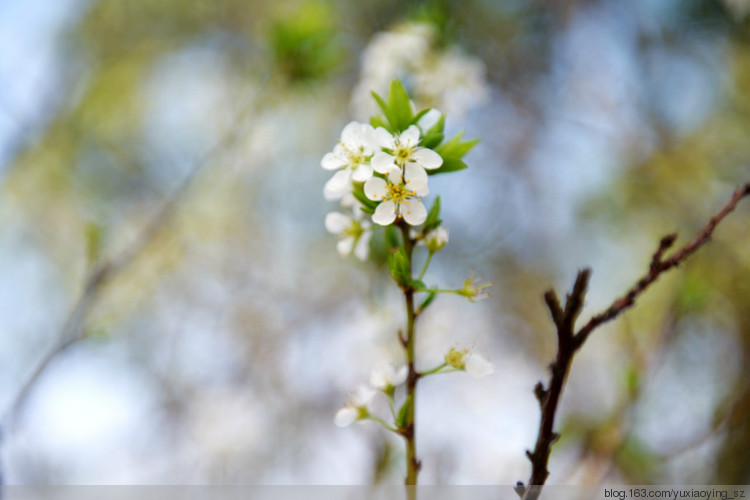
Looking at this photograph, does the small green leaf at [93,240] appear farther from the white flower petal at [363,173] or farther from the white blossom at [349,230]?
the white flower petal at [363,173]

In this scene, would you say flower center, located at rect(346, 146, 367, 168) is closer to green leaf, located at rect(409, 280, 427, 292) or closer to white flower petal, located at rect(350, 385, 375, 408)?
green leaf, located at rect(409, 280, 427, 292)

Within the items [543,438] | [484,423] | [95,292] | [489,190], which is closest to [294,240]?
[489,190]

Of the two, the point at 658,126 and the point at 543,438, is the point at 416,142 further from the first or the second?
the point at 658,126

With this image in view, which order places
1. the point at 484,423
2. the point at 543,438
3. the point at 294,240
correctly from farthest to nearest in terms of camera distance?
the point at 294,240
the point at 484,423
the point at 543,438

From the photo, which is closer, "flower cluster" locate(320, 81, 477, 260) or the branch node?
the branch node

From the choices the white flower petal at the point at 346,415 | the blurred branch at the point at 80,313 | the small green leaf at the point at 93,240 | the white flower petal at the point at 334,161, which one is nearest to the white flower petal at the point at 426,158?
the white flower petal at the point at 334,161

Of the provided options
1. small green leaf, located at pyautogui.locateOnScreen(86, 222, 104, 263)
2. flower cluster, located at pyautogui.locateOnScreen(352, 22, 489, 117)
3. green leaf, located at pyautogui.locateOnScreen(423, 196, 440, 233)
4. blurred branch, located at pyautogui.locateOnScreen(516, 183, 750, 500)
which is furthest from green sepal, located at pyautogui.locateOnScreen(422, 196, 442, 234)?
flower cluster, located at pyautogui.locateOnScreen(352, 22, 489, 117)
